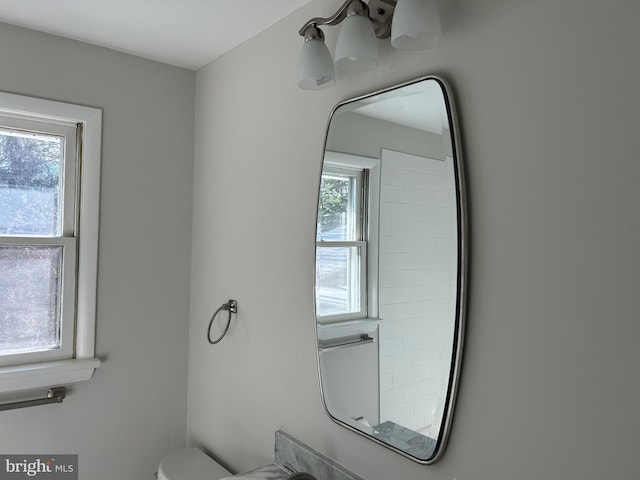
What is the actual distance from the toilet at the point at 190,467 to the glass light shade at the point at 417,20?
5.51ft

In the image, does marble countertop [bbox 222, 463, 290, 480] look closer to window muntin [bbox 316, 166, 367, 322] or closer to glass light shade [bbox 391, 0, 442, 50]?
window muntin [bbox 316, 166, 367, 322]

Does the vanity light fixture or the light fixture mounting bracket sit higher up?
the light fixture mounting bracket

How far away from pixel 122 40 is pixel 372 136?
4.09ft

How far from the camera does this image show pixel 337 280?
1.43m

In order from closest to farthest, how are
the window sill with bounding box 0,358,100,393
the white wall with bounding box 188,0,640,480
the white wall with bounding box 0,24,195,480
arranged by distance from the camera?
1. the white wall with bounding box 188,0,640,480
2. the window sill with bounding box 0,358,100,393
3. the white wall with bounding box 0,24,195,480

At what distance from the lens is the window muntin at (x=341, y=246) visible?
135 cm

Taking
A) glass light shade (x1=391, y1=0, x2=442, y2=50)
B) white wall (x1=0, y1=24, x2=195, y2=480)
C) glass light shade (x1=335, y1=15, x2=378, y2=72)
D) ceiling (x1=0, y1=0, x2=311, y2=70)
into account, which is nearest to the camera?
glass light shade (x1=391, y1=0, x2=442, y2=50)

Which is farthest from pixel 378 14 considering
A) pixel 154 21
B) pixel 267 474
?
pixel 267 474

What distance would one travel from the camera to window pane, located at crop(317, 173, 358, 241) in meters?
1.38

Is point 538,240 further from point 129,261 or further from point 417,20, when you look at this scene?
point 129,261

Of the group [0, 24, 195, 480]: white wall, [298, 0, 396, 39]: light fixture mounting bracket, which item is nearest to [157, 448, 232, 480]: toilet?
[0, 24, 195, 480]: white wall

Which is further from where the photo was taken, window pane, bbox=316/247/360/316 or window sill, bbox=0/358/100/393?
window sill, bbox=0/358/100/393

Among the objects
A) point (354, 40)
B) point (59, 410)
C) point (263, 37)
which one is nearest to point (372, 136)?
point (354, 40)

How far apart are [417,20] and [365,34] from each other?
17cm
